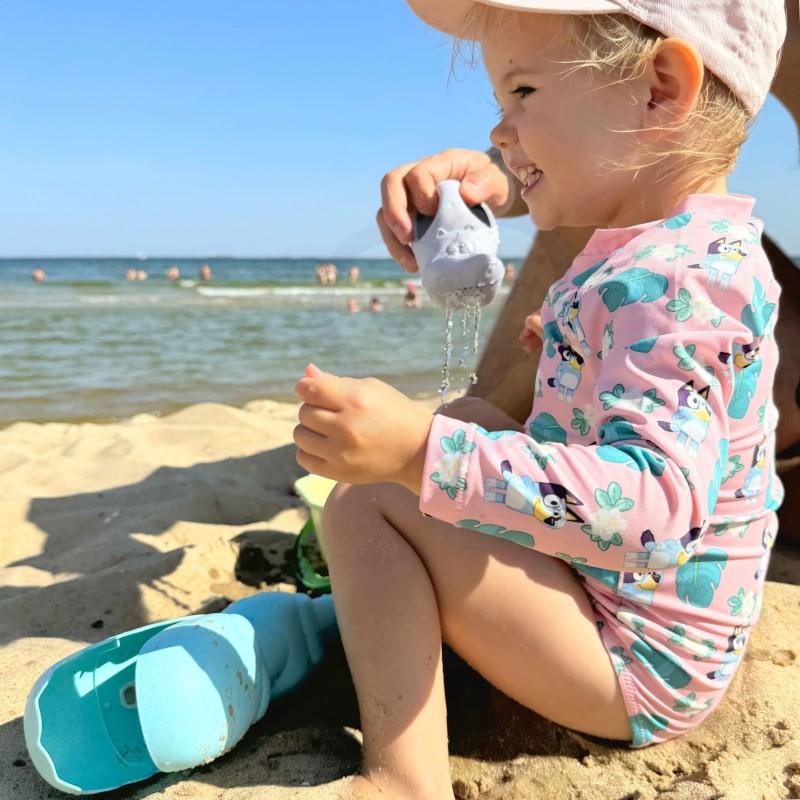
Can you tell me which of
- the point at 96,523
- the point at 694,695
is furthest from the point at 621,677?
the point at 96,523

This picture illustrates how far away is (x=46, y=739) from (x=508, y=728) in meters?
0.71

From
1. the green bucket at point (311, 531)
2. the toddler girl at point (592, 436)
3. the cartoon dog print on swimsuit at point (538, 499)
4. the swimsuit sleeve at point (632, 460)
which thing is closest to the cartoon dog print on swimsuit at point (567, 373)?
the toddler girl at point (592, 436)

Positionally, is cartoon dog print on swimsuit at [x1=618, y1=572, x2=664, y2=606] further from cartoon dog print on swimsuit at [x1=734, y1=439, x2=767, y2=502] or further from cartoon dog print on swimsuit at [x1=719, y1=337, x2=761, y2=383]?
cartoon dog print on swimsuit at [x1=719, y1=337, x2=761, y2=383]

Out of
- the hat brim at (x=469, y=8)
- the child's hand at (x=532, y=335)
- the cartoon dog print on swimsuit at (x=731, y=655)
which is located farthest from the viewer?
the child's hand at (x=532, y=335)

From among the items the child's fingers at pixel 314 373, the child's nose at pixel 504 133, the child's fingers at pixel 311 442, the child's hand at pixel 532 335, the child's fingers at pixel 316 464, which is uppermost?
the child's nose at pixel 504 133

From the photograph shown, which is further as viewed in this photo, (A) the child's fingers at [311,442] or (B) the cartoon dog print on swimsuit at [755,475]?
(B) the cartoon dog print on swimsuit at [755,475]

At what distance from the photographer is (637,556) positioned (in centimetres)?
89

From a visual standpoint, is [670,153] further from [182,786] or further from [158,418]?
[158,418]

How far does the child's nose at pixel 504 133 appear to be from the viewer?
1.18 m

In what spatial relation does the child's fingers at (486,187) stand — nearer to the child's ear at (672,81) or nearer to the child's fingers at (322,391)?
the child's ear at (672,81)

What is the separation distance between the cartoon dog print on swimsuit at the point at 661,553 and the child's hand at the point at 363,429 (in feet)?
0.86

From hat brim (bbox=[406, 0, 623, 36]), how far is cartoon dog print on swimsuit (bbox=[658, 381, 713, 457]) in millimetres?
535

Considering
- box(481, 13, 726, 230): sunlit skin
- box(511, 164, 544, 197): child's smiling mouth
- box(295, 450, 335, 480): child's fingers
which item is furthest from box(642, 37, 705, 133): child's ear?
box(295, 450, 335, 480): child's fingers

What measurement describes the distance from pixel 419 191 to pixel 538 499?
893 millimetres
